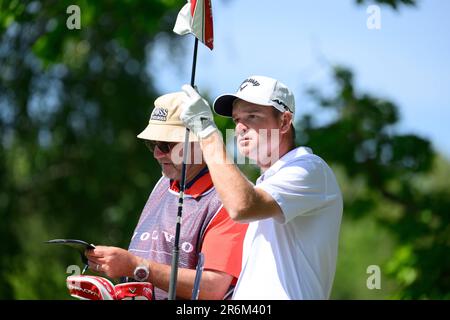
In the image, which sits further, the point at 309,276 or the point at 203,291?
the point at 203,291

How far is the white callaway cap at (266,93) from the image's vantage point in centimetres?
356

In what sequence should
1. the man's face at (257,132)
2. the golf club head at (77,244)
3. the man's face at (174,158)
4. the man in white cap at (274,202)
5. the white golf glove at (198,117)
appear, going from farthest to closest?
the man's face at (174,158)
the golf club head at (77,244)
the man's face at (257,132)
the white golf glove at (198,117)
the man in white cap at (274,202)

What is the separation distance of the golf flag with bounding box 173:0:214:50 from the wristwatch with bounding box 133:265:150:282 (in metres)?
0.97

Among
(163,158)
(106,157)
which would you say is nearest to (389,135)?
(163,158)

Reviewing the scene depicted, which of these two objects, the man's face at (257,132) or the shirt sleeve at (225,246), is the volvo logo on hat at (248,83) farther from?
the shirt sleeve at (225,246)

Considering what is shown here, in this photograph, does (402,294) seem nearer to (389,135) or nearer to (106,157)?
(389,135)

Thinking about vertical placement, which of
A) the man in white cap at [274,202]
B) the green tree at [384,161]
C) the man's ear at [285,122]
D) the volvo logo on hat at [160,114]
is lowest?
the green tree at [384,161]

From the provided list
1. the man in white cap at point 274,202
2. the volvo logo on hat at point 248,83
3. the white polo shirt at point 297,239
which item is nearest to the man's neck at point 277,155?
the man in white cap at point 274,202

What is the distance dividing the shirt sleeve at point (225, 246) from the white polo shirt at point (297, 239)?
32 cm

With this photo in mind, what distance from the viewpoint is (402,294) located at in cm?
790

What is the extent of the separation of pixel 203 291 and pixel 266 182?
669mm

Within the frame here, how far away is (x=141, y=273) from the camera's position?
3807 millimetres

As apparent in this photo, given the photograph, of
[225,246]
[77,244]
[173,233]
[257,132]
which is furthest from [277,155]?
[77,244]
